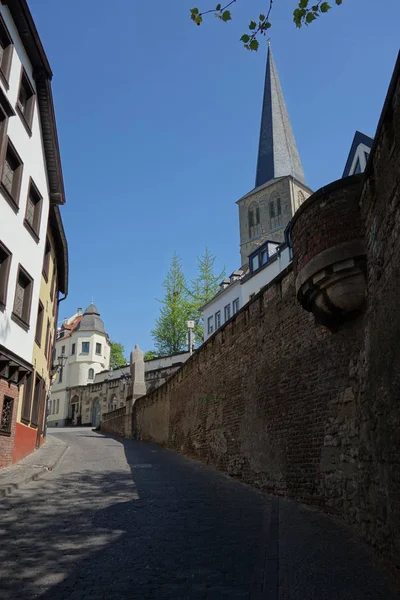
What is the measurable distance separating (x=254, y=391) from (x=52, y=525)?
231 inches

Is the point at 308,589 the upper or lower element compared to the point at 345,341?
lower

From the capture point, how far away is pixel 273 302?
11203 mm

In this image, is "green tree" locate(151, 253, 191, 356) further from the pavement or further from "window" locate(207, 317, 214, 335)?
the pavement

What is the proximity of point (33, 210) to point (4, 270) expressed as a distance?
368cm

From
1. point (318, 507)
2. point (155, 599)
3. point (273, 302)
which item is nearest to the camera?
point (155, 599)

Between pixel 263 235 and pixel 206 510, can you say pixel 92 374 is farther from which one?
pixel 206 510

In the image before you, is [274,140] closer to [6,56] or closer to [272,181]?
[272,181]

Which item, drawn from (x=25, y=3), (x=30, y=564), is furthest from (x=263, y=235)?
(x=30, y=564)

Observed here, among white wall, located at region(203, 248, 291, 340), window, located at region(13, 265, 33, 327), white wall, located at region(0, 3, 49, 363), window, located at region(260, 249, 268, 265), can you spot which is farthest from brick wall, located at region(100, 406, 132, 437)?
window, located at region(13, 265, 33, 327)

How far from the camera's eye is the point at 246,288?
34750 millimetres

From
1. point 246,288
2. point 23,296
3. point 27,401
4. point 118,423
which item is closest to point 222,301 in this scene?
point 246,288

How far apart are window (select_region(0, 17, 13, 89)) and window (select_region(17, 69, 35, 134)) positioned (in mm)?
1072

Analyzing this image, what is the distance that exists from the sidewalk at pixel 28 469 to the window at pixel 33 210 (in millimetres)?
6861

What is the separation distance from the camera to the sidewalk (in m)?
10.7
